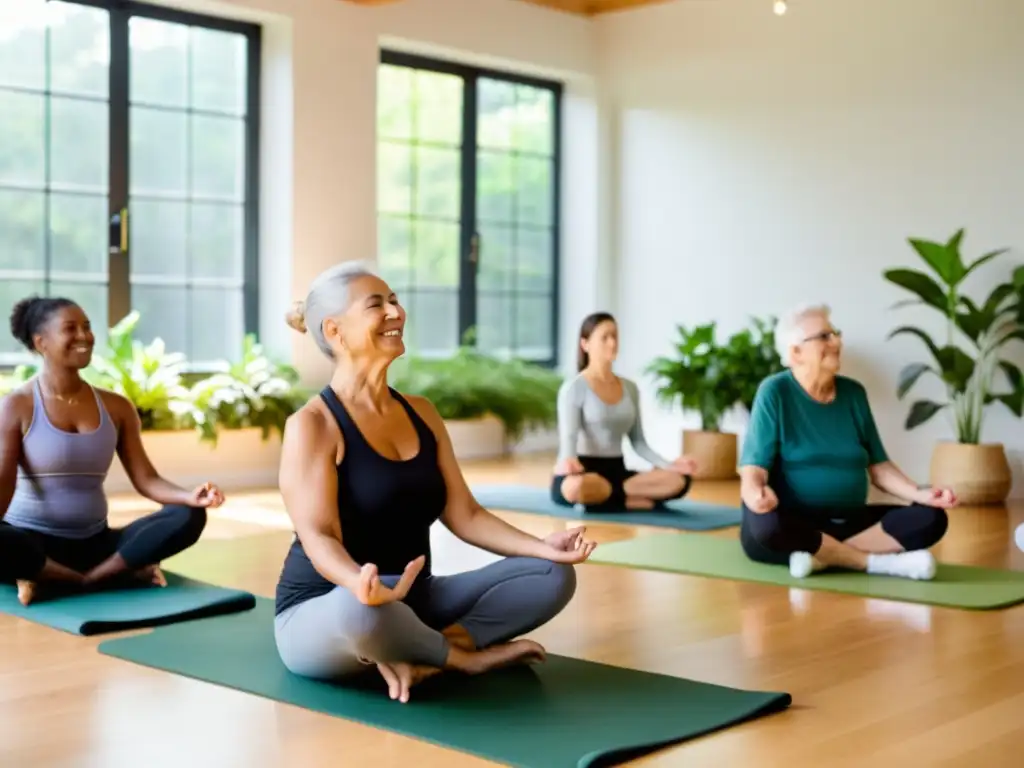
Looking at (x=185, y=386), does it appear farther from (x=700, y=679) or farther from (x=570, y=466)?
(x=700, y=679)

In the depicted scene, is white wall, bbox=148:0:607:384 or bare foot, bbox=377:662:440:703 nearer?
bare foot, bbox=377:662:440:703

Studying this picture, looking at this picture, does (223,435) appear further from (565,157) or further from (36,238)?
(565,157)

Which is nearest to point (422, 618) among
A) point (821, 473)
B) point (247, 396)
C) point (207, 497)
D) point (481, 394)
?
point (207, 497)

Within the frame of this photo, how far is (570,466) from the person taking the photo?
574cm

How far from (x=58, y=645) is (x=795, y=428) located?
2322 mm

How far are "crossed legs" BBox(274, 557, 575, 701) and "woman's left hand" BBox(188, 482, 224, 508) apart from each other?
821 mm

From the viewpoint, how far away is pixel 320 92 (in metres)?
7.54

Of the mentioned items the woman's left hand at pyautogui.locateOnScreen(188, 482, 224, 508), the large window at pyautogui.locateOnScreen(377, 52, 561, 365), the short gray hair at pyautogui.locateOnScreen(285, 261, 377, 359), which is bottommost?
the woman's left hand at pyautogui.locateOnScreen(188, 482, 224, 508)

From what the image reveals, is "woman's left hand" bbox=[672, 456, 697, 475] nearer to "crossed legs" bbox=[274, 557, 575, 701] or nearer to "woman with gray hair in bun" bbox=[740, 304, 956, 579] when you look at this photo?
"woman with gray hair in bun" bbox=[740, 304, 956, 579]

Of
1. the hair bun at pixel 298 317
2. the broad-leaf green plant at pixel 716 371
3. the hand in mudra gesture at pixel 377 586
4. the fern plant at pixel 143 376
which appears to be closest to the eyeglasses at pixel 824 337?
the hair bun at pixel 298 317

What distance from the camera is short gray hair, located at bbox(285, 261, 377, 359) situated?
3.06m

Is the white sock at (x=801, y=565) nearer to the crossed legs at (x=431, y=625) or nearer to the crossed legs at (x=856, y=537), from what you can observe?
the crossed legs at (x=856, y=537)

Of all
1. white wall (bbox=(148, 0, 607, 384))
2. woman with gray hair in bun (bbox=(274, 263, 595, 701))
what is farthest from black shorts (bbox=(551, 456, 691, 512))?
woman with gray hair in bun (bbox=(274, 263, 595, 701))

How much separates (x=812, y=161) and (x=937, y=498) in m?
3.98
